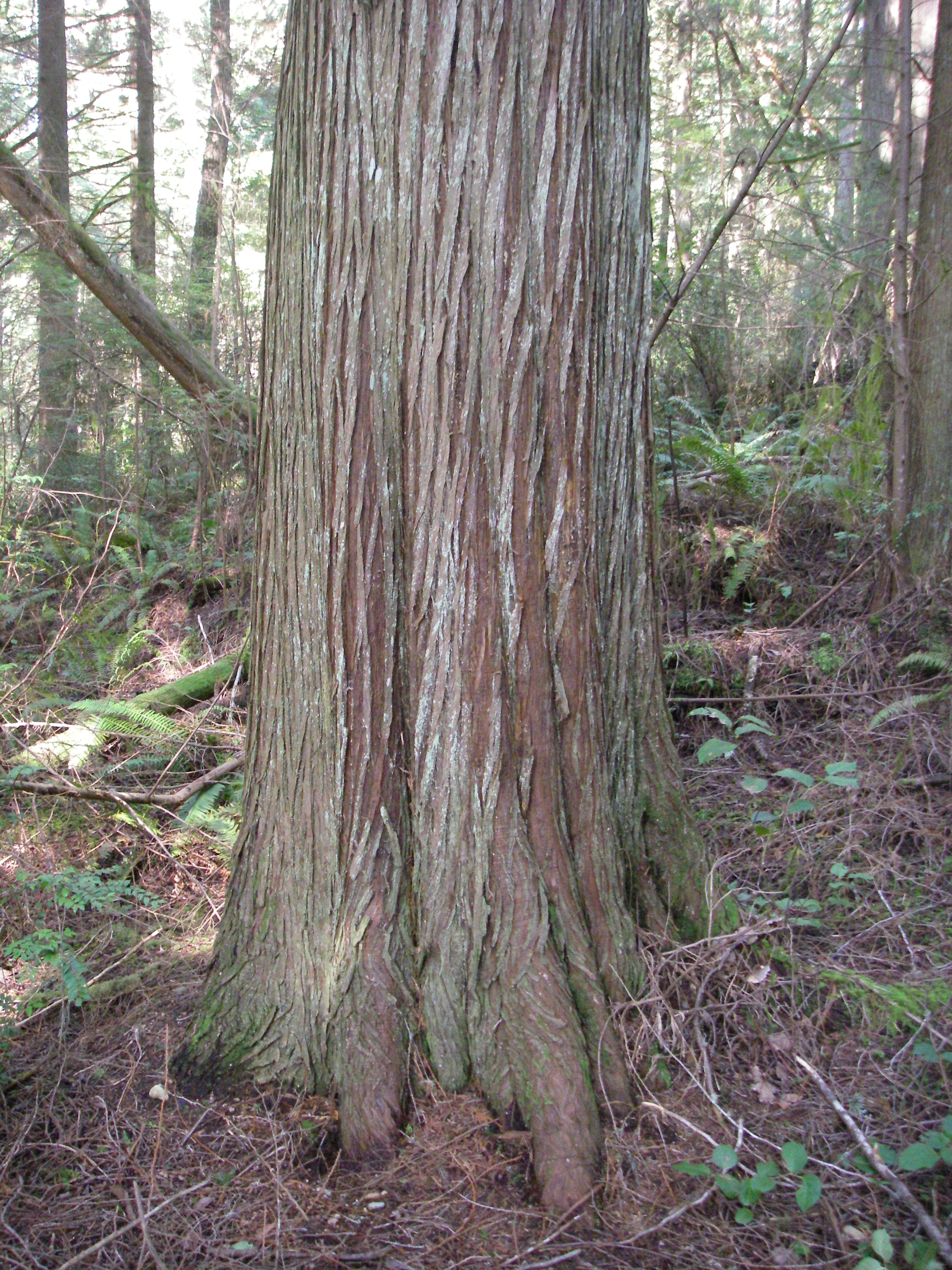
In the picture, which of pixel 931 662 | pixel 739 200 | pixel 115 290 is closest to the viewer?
pixel 739 200

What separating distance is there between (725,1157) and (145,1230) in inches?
55.7

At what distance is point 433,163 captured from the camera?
2.18 m

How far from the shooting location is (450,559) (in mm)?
2252

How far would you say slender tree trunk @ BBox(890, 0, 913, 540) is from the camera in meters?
4.73

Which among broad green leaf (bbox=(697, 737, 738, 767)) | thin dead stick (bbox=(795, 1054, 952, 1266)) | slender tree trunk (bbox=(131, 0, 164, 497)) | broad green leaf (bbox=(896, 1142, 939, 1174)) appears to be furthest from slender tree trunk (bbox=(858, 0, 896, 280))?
slender tree trunk (bbox=(131, 0, 164, 497))

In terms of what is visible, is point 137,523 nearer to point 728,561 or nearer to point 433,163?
point 728,561

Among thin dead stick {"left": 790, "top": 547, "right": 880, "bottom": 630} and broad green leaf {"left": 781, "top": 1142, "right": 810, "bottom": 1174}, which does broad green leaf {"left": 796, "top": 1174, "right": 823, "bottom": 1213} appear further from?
thin dead stick {"left": 790, "top": 547, "right": 880, "bottom": 630}

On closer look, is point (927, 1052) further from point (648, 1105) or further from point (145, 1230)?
point (145, 1230)

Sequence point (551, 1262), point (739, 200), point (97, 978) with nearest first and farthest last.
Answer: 1. point (551, 1262)
2. point (97, 978)
3. point (739, 200)

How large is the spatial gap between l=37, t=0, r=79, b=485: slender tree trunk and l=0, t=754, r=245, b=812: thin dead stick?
412 centimetres

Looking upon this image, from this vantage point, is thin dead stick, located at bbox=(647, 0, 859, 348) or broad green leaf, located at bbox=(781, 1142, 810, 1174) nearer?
broad green leaf, located at bbox=(781, 1142, 810, 1174)

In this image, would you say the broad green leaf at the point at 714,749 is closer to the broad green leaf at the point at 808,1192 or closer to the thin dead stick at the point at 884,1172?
the thin dead stick at the point at 884,1172

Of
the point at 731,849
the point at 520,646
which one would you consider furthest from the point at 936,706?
the point at 520,646

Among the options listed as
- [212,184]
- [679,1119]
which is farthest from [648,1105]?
[212,184]
